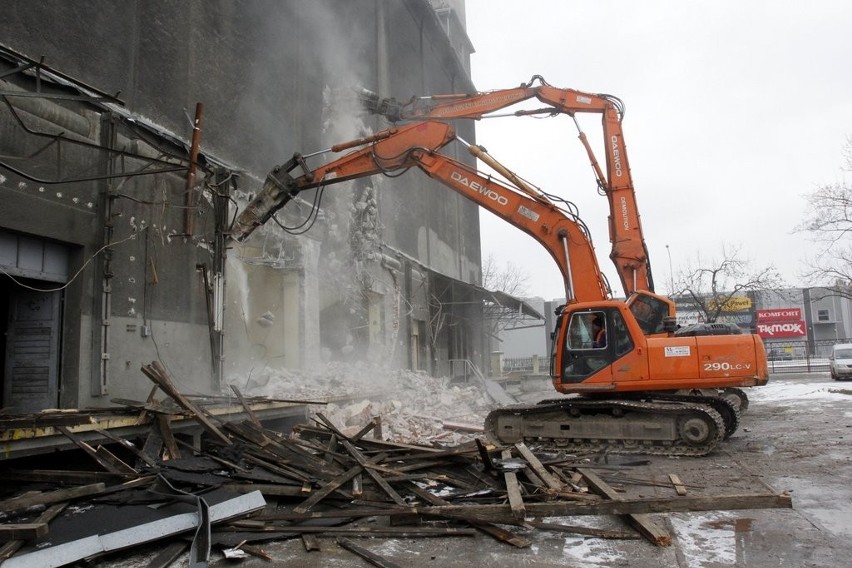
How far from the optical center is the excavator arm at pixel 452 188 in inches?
401

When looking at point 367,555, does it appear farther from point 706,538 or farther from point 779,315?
point 779,315

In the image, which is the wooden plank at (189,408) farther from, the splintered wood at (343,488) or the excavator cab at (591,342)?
the excavator cab at (591,342)

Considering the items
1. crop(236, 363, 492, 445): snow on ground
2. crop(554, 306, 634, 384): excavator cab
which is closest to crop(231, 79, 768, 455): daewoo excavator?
crop(554, 306, 634, 384): excavator cab

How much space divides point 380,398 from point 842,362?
21308 mm

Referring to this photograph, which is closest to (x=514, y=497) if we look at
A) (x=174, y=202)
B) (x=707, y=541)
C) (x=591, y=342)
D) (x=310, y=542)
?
(x=707, y=541)

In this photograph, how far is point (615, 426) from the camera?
941 centimetres

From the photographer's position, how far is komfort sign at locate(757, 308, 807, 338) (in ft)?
185

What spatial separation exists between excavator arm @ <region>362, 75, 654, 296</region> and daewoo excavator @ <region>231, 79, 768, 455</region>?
24 millimetres

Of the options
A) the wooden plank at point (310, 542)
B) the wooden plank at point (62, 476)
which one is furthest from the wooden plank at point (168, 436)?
the wooden plank at point (310, 542)

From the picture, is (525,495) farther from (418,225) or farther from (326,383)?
(418,225)

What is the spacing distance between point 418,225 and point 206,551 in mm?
19674

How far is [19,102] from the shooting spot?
8.04 meters

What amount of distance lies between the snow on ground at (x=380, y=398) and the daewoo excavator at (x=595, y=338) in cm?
212

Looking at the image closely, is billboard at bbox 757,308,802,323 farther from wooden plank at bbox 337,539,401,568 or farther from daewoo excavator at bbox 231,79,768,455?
wooden plank at bbox 337,539,401,568
